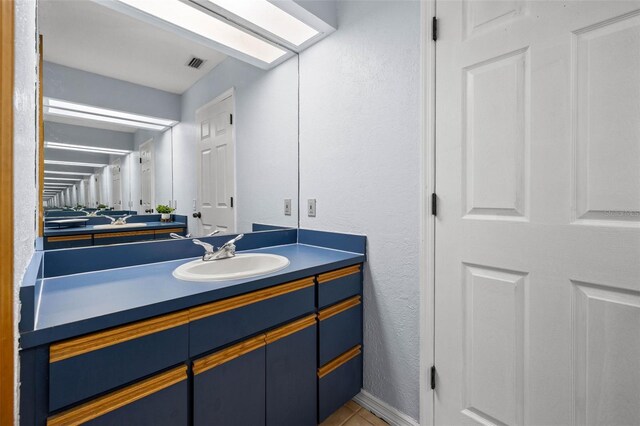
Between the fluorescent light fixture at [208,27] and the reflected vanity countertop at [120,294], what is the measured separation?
119cm

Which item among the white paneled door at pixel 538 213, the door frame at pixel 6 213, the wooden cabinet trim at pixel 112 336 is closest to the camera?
the door frame at pixel 6 213

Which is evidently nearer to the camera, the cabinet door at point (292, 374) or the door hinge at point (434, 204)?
the cabinet door at point (292, 374)

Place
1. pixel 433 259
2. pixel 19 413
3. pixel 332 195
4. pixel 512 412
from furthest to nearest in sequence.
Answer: pixel 332 195 → pixel 433 259 → pixel 512 412 → pixel 19 413

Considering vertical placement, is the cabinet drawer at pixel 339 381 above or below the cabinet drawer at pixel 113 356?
below

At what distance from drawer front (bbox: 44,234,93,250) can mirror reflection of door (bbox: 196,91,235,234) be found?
0.48 meters

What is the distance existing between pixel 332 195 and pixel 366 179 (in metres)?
0.27

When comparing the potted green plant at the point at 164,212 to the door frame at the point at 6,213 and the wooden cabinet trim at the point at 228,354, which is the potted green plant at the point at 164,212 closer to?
the wooden cabinet trim at the point at 228,354

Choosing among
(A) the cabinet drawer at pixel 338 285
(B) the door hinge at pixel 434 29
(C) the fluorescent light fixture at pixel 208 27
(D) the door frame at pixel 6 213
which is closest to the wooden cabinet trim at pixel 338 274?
(A) the cabinet drawer at pixel 338 285

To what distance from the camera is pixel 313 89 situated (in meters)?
1.85

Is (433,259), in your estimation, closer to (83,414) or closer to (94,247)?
(83,414)

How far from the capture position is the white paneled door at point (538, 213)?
2.90 feet

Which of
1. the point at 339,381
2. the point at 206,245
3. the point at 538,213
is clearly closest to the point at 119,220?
the point at 206,245

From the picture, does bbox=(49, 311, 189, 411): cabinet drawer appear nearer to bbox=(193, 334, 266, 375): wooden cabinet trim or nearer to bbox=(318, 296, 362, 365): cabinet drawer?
bbox=(193, 334, 266, 375): wooden cabinet trim

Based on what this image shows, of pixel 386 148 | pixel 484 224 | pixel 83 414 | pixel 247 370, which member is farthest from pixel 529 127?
pixel 83 414
